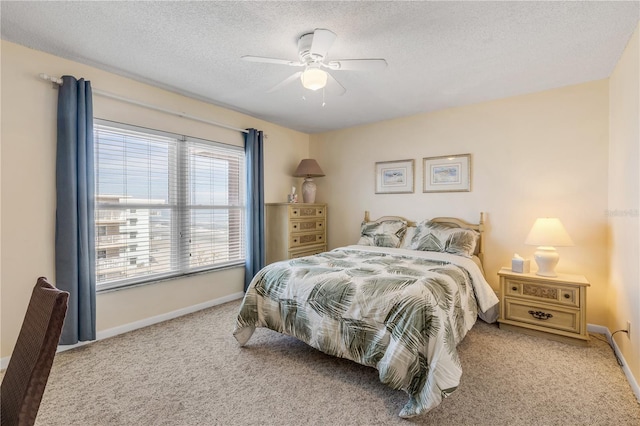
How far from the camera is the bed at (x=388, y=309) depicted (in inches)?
69.3

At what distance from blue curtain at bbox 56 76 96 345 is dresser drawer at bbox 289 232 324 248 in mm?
2277

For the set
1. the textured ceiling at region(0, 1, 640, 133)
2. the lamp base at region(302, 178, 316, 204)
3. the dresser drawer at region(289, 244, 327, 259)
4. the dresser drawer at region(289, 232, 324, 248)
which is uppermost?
the textured ceiling at region(0, 1, 640, 133)

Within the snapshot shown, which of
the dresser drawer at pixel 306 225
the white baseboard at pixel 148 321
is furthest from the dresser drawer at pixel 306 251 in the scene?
the white baseboard at pixel 148 321

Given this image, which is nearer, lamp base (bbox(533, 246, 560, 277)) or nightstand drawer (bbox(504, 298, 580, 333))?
nightstand drawer (bbox(504, 298, 580, 333))

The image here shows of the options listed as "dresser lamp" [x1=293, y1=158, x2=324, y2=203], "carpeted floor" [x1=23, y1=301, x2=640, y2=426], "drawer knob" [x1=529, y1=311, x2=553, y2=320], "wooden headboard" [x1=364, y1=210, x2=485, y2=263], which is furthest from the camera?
"dresser lamp" [x1=293, y1=158, x2=324, y2=203]

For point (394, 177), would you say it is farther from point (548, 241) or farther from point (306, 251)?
point (548, 241)

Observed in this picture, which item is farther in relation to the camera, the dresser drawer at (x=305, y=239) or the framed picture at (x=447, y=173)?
the dresser drawer at (x=305, y=239)

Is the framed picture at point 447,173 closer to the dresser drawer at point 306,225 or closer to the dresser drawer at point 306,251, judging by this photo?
the dresser drawer at point 306,225

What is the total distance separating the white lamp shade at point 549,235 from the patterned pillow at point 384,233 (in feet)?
4.57

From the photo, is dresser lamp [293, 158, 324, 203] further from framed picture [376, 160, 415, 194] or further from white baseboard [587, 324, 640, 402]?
white baseboard [587, 324, 640, 402]

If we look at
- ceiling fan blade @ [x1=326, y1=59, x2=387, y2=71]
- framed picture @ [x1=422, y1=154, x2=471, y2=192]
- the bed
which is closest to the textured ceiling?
ceiling fan blade @ [x1=326, y1=59, x2=387, y2=71]

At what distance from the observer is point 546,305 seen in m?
2.76

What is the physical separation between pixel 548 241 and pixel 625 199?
0.61m

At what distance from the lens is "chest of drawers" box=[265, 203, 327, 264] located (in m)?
4.20
